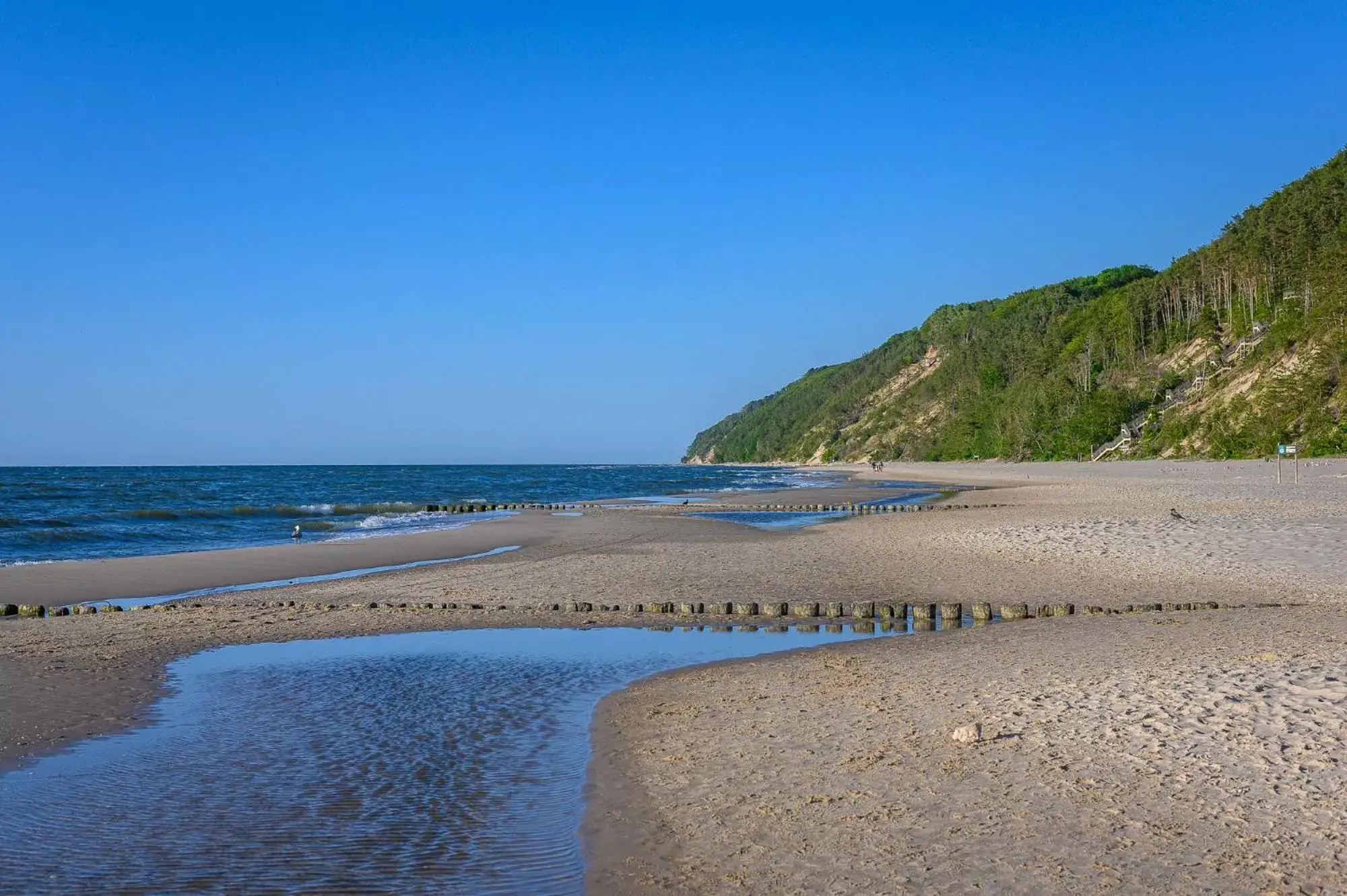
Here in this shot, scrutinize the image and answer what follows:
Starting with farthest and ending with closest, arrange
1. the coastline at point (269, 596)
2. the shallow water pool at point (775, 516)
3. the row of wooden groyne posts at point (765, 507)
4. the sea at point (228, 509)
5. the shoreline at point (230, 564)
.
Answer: the row of wooden groyne posts at point (765, 507) → the shallow water pool at point (775, 516) → the sea at point (228, 509) → the shoreline at point (230, 564) → the coastline at point (269, 596)

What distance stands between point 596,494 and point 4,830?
6961 cm

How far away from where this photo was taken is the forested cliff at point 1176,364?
6278cm

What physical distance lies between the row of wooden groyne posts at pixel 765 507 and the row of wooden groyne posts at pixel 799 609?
23633 mm

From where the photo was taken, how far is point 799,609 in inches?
625

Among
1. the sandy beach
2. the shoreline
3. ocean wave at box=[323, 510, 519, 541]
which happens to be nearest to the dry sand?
the sandy beach

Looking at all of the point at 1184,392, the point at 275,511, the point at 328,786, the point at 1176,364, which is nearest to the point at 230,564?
the point at 328,786

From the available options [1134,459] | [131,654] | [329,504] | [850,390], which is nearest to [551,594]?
[131,654]

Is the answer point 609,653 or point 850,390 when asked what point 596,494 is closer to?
point 609,653

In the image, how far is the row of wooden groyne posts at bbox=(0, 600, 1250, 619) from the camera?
1453 cm

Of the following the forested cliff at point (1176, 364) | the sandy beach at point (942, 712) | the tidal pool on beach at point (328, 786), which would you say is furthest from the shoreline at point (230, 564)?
the forested cliff at point (1176, 364)

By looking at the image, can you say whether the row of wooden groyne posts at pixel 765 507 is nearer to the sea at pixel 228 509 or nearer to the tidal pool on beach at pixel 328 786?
the sea at pixel 228 509

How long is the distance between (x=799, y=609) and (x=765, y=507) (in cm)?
3338

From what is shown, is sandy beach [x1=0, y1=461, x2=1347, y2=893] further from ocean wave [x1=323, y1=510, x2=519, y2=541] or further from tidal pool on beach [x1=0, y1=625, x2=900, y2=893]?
ocean wave [x1=323, y1=510, x2=519, y2=541]

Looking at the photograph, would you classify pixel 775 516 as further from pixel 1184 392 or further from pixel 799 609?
pixel 1184 392
